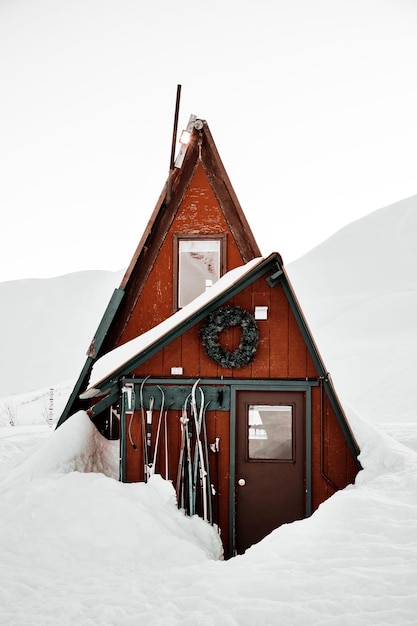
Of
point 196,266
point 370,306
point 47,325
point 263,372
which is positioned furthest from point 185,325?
point 47,325

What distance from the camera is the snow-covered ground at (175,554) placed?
4242 mm

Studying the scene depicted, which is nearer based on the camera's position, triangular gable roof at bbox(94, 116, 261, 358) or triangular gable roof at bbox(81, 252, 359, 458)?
triangular gable roof at bbox(81, 252, 359, 458)

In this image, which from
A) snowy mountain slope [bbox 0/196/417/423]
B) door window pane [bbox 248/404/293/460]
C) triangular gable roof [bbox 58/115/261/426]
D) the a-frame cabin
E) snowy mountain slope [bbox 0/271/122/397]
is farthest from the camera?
snowy mountain slope [bbox 0/271/122/397]

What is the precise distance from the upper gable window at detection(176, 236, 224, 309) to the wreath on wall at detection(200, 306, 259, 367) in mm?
1896

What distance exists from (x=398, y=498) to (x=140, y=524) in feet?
9.27

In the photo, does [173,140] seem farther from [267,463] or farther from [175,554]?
[175,554]

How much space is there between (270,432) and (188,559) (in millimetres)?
2303

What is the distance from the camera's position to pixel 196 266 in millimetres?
9625

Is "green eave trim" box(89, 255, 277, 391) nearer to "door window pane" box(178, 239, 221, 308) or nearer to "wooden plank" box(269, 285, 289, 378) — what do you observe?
"wooden plank" box(269, 285, 289, 378)

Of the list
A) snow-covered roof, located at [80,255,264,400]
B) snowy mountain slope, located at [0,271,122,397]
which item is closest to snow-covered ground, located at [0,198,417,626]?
snow-covered roof, located at [80,255,264,400]

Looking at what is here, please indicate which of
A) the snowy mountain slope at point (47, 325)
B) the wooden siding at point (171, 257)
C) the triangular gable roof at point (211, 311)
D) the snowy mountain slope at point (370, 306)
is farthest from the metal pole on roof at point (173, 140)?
the snowy mountain slope at point (47, 325)

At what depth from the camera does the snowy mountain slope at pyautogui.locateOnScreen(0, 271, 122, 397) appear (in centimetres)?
7350

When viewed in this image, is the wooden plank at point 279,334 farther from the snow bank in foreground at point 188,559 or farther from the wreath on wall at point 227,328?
the snow bank in foreground at point 188,559

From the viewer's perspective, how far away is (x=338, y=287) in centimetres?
7212
